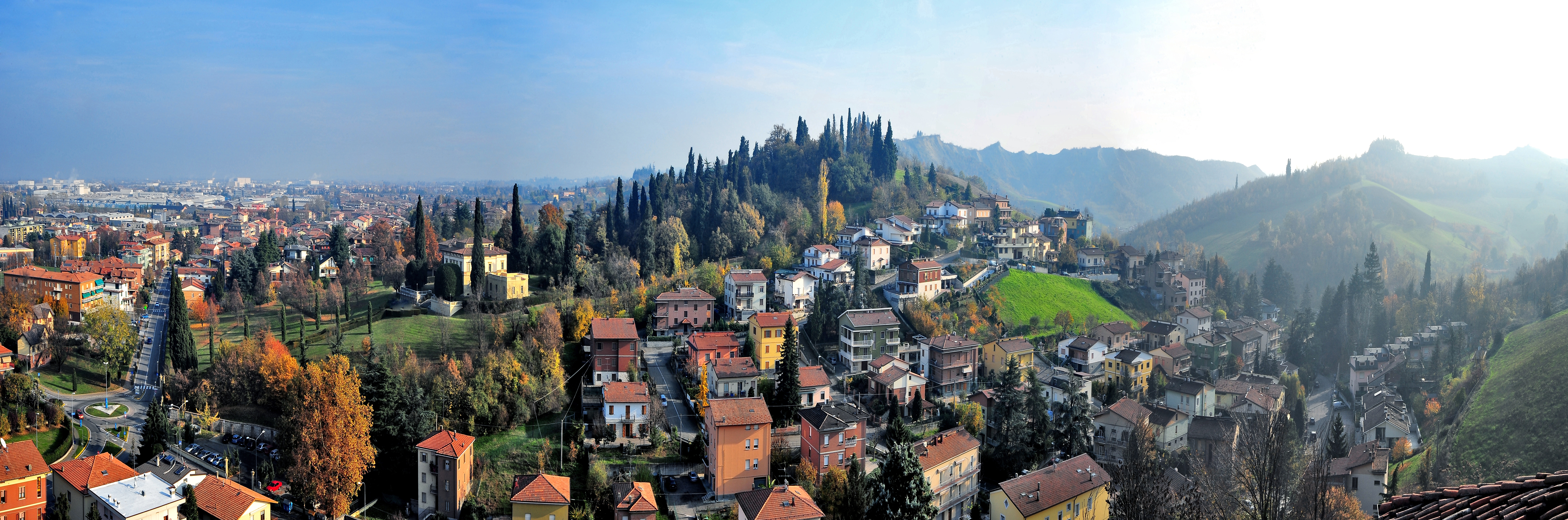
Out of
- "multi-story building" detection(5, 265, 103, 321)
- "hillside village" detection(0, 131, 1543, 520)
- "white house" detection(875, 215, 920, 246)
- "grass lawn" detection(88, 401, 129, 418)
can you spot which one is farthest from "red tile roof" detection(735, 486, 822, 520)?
"multi-story building" detection(5, 265, 103, 321)

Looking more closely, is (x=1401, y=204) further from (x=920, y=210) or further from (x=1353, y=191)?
(x=920, y=210)

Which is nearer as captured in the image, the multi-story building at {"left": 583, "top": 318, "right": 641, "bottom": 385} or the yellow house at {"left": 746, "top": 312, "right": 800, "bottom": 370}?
the multi-story building at {"left": 583, "top": 318, "right": 641, "bottom": 385}

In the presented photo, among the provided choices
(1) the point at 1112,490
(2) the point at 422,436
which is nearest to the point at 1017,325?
(1) the point at 1112,490

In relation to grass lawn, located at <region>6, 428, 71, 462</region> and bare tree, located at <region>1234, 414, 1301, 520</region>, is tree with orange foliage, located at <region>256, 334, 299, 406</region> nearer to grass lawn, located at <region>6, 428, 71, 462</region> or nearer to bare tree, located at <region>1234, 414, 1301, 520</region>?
grass lawn, located at <region>6, 428, 71, 462</region>

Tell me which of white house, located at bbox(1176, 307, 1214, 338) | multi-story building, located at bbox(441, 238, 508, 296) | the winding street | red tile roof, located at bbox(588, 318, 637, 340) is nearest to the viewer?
the winding street

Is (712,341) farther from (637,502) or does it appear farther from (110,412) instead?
(110,412)

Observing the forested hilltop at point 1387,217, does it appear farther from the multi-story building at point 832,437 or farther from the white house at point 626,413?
the white house at point 626,413

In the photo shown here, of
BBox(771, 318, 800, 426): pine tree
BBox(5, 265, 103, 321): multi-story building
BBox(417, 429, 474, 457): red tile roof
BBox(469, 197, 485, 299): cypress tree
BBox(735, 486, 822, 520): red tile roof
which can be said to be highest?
BBox(469, 197, 485, 299): cypress tree
